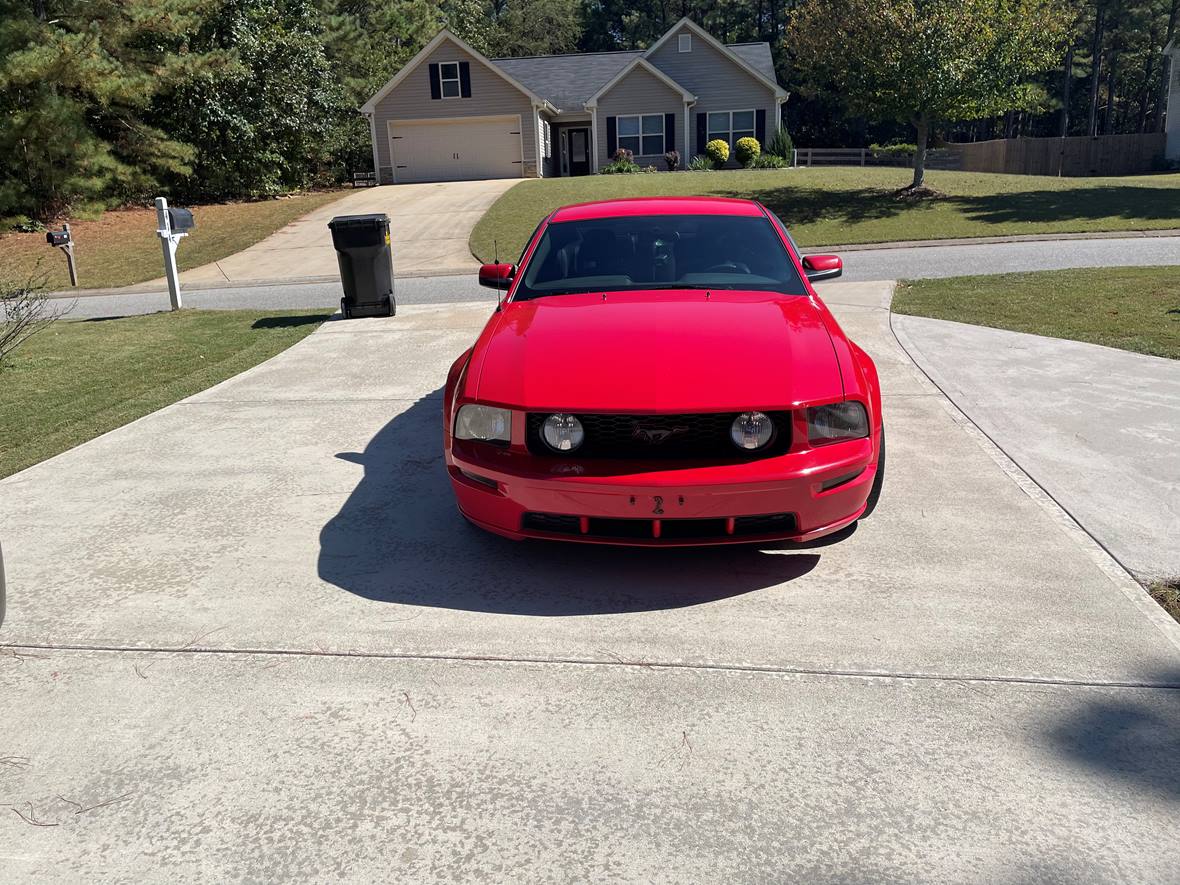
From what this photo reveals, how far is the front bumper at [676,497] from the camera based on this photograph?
3799 millimetres

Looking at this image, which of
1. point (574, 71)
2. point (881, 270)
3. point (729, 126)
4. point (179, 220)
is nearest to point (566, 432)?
point (179, 220)

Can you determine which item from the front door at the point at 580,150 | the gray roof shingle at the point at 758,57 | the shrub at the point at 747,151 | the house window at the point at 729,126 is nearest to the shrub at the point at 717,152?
the shrub at the point at 747,151

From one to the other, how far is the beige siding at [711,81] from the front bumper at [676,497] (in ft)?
125

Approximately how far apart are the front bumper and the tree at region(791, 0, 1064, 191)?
2025cm

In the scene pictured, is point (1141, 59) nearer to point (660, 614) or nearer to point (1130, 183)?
point (1130, 183)

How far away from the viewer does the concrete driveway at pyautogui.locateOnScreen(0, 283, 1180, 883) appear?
254cm

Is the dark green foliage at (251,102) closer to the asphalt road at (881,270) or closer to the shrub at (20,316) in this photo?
the asphalt road at (881,270)

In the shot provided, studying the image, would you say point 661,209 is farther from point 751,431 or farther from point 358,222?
point 358,222

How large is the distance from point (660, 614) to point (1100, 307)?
26.9 feet

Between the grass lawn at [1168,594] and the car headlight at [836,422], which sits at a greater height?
the car headlight at [836,422]

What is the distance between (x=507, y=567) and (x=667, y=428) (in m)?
0.99

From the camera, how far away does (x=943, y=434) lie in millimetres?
6055

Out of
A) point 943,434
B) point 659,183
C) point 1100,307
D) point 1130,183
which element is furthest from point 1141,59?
point 943,434

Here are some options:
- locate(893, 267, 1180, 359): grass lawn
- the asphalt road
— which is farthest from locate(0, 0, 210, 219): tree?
locate(893, 267, 1180, 359): grass lawn
